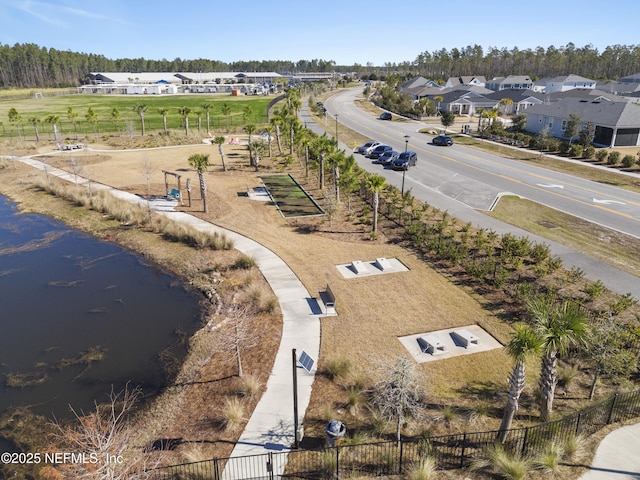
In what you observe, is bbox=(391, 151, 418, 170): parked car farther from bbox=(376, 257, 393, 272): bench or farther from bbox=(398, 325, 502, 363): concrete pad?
bbox=(398, 325, 502, 363): concrete pad

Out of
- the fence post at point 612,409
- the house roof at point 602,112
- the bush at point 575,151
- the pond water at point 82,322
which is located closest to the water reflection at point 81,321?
the pond water at point 82,322

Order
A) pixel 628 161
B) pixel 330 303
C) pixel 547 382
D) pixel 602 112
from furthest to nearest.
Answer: pixel 602 112, pixel 628 161, pixel 330 303, pixel 547 382

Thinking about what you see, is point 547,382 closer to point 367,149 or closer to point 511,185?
point 511,185

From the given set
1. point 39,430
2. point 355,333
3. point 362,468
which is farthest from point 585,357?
point 39,430

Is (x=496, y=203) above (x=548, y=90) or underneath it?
underneath

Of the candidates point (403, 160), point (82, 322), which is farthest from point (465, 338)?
point (403, 160)

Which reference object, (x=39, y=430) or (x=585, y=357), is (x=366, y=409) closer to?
(x=585, y=357)
